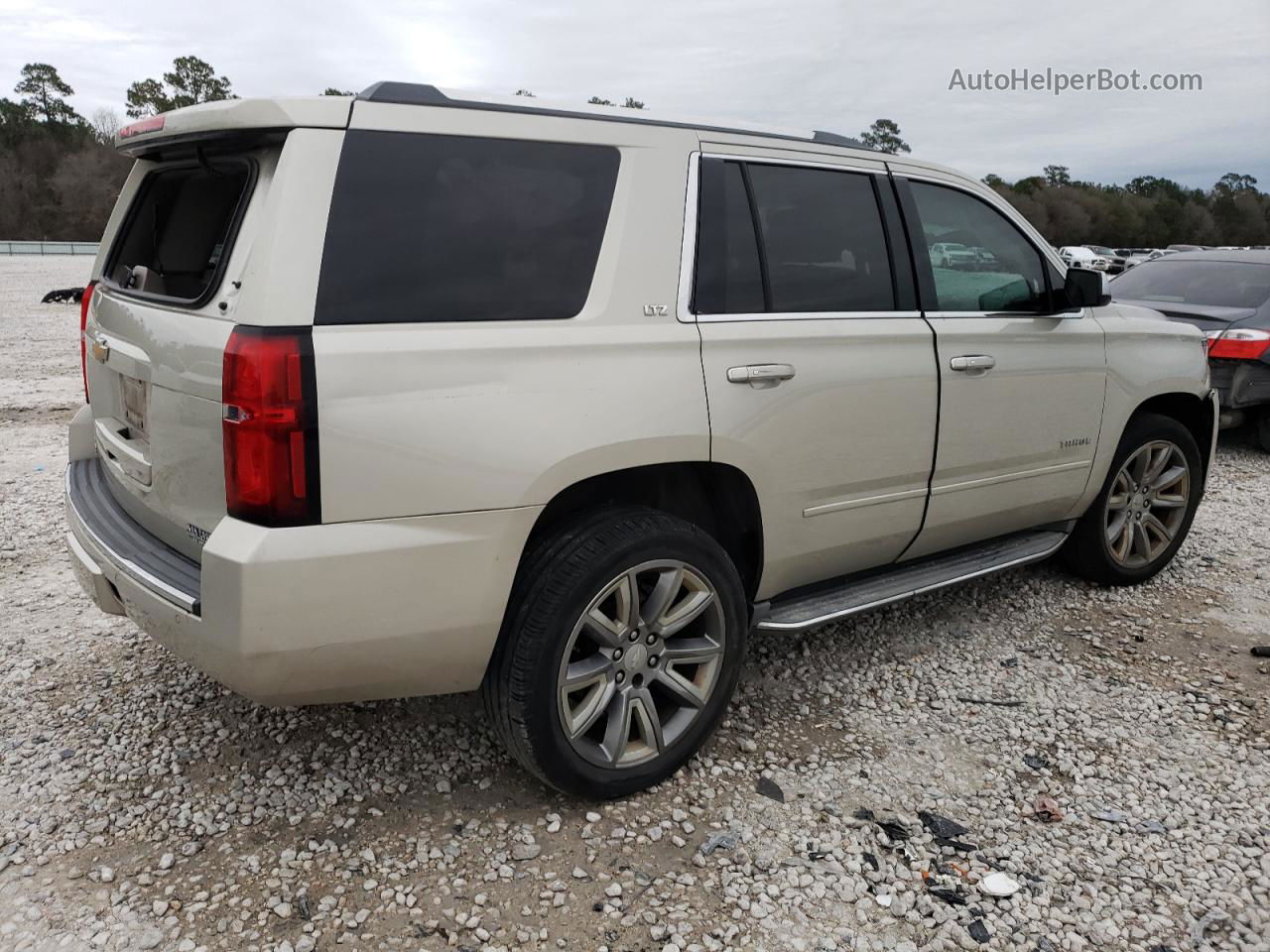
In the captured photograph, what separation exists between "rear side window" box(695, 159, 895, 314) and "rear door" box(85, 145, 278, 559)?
1.28 metres

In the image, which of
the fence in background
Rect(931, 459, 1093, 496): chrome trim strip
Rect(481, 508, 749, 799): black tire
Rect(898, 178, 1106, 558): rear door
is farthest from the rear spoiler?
the fence in background

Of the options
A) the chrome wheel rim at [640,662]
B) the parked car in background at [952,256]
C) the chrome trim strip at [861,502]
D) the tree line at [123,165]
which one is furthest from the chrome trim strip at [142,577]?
the tree line at [123,165]

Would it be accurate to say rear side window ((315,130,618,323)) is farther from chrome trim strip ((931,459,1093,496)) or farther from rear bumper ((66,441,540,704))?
chrome trim strip ((931,459,1093,496))

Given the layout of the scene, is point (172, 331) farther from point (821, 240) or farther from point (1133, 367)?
point (1133, 367)

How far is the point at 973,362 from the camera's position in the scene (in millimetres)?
3578

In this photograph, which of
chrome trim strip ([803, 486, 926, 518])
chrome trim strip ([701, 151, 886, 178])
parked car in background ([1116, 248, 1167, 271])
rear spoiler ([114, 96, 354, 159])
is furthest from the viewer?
parked car in background ([1116, 248, 1167, 271])

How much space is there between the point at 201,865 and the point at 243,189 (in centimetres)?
177

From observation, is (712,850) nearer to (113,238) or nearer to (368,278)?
(368,278)

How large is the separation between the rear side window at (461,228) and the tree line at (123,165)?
80073mm

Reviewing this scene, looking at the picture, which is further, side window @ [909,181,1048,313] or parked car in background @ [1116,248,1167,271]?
parked car in background @ [1116,248,1167,271]

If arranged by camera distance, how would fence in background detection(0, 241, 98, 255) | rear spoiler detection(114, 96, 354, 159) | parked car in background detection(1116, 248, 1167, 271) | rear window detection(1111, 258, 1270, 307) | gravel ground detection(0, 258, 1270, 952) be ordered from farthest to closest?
fence in background detection(0, 241, 98, 255), parked car in background detection(1116, 248, 1167, 271), rear window detection(1111, 258, 1270, 307), gravel ground detection(0, 258, 1270, 952), rear spoiler detection(114, 96, 354, 159)

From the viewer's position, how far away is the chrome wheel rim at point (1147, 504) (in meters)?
4.55

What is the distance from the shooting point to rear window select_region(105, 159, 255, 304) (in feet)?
8.36

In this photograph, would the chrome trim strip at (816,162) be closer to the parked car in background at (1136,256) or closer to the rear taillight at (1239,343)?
the rear taillight at (1239,343)
